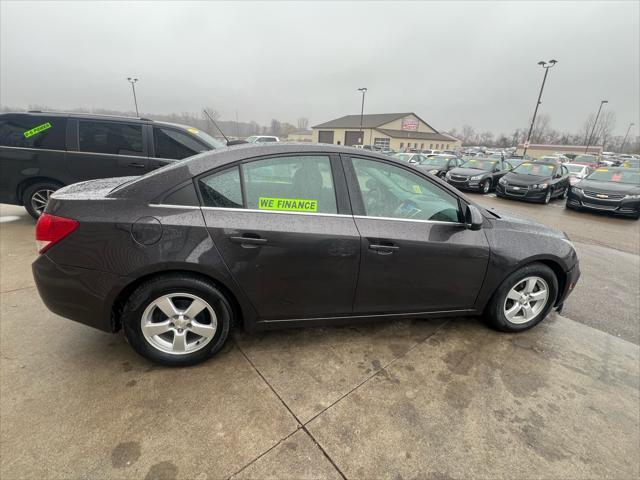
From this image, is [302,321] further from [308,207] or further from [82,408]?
[82,408]

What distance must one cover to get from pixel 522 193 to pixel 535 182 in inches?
20.5

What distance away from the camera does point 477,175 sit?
42.9ft

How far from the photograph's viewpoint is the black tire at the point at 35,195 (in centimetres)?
498

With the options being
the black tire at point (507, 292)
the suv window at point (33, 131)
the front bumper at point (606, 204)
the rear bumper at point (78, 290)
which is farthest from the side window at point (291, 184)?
the front bumper at point (606, 204)

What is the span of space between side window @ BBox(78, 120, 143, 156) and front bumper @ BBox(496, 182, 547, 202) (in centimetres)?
1179

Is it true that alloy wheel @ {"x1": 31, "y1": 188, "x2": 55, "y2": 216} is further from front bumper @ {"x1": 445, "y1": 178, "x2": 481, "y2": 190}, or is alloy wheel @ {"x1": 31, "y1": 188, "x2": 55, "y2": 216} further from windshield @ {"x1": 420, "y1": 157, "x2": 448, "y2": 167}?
windshield @ {"x1": 420, "y1": 157, "x2": 448, "y2": 167}

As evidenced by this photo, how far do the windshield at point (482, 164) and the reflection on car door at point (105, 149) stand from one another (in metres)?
13.3

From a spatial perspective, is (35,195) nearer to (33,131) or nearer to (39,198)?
(39,198)

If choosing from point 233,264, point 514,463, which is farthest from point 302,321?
point 514,463

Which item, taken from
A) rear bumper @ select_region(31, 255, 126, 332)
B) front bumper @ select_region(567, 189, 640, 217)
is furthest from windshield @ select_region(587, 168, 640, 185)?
rear bumper @ select_region(31, 255, 126, 332)

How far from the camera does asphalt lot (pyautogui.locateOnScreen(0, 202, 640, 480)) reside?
1.73m

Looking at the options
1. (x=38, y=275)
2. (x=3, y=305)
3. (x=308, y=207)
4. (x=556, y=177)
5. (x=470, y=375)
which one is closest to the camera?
(x=38, y=275)

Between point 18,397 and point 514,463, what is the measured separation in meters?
2.99

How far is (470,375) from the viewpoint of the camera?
2.44 meters
